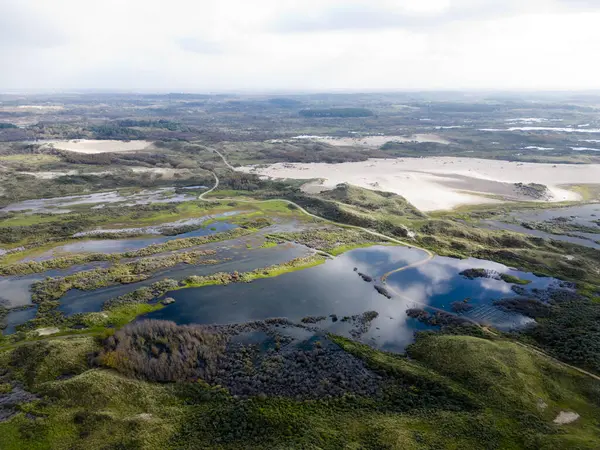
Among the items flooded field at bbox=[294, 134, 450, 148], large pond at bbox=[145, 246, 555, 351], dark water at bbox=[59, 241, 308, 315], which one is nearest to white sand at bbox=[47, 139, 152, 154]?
flooded field at bbox=[294, 134, 450, 148]

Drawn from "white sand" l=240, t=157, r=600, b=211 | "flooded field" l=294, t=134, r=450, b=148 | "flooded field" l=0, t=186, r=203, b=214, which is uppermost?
"flooded field" l=294, t=134, r=450, b=148

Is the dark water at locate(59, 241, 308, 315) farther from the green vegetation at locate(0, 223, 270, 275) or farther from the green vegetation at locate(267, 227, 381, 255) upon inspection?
the green vegetation at locate(0, 223, 270, 275)

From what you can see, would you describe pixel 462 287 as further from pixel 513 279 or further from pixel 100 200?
pixel 100 200

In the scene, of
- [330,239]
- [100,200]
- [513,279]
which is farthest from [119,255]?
[513,279]

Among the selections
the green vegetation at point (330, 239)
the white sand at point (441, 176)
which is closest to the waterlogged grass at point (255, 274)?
the green vegetation at point (330, 239)

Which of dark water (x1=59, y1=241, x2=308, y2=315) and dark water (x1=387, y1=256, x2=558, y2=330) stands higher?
dark water (x1=59, y1=241, x2=308, y2=315)

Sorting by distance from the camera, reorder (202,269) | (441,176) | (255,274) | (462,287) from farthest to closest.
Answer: (441,176) → (202,269) → (255,274) → (462,287)

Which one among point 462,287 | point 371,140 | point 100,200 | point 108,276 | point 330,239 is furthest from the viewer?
point 371,140

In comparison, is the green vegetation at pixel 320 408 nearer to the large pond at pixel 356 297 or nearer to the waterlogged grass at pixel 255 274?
the large pond at pixel 356 297
